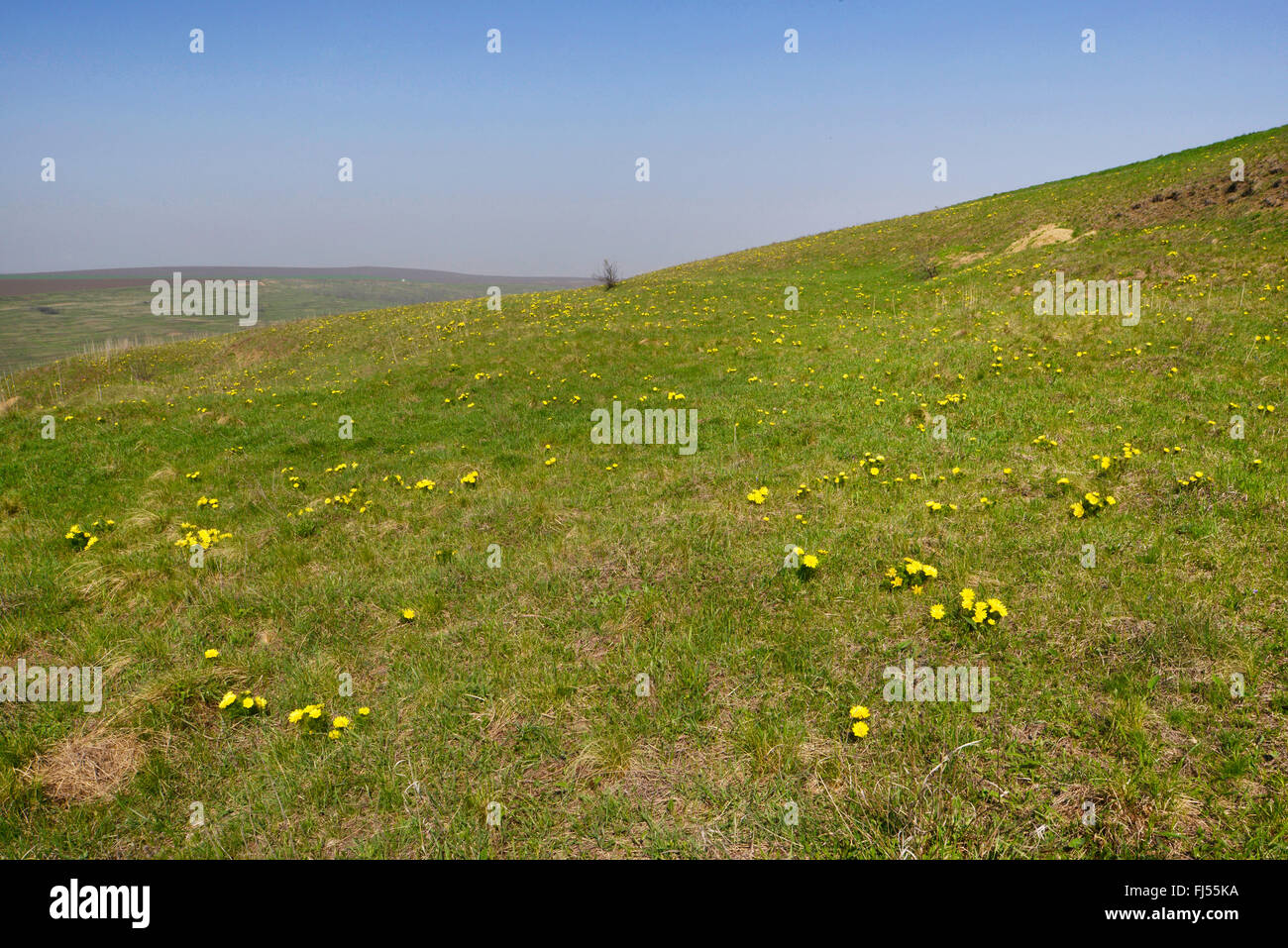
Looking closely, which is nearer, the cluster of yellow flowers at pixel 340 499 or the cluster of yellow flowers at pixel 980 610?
the cluster of yellow flowers at pixel 980 610

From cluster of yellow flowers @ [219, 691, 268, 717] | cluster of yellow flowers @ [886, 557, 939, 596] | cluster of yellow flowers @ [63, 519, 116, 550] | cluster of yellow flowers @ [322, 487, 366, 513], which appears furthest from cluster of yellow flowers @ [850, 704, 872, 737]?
cluster of yellow flowers @ [63, 519, 116, 550]

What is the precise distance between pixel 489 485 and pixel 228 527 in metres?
4.42

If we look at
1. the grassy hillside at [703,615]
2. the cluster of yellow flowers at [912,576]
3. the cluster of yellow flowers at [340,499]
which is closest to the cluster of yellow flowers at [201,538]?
the grassy hillside at [703,615]

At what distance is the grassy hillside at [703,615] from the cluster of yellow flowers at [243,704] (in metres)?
0.12

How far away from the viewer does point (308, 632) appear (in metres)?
6.35

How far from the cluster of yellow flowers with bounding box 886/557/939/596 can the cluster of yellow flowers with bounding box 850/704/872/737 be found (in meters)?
2.03

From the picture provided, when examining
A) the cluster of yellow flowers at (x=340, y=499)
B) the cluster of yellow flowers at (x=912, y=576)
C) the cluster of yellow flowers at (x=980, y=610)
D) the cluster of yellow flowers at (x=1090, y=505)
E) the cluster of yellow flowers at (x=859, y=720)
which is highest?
the cluster of yellow flowers at (x=1090, y=505)

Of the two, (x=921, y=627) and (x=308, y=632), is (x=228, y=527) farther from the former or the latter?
(x=921, y=627)

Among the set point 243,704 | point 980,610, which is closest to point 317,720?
point 243,704

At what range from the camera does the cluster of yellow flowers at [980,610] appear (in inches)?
212

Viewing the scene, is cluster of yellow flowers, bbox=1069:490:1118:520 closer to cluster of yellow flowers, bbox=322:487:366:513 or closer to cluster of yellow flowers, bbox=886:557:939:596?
cluster of yellow flowers, bbox=886:557:939:596

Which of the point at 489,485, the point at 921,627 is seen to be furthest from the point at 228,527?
the point at 921,627

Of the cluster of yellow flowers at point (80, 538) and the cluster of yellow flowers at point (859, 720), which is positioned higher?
the cluster of yellow flowers at point (80, 538)

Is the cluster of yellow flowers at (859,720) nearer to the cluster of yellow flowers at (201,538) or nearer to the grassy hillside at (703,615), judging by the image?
the grassy hillside at (703,615)
